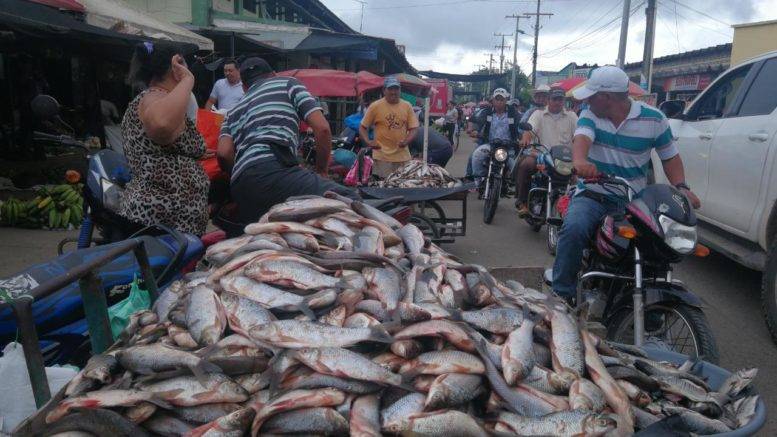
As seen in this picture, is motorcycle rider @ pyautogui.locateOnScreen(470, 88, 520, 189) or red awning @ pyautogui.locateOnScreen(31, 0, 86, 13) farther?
motorcycle rider @ pyautogui.locateOnScreen(470, 88, 520, 189)

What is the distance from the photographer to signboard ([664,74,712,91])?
3288cm

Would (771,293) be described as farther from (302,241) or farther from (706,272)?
(302,241)

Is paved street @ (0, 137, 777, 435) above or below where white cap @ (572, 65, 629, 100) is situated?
below

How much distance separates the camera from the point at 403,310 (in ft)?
8.11

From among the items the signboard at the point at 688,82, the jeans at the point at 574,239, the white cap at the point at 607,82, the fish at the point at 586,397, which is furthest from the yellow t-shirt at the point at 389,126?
the signboard at the point at 688,82

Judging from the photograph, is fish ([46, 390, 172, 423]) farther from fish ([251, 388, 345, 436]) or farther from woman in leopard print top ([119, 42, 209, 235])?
woman in leopard print top ([119, 42, 209, 235])

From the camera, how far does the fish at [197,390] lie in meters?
2.05

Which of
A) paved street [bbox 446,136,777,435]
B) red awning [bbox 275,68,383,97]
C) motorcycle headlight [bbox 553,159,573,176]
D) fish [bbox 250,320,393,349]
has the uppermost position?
red awning [bbox 275,68,383,97]

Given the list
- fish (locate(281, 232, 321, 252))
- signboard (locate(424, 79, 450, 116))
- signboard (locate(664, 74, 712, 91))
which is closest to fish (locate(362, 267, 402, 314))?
fish (locate(281, 232, 321, 252))

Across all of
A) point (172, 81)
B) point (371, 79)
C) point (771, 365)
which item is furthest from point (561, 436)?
point (371, 79)

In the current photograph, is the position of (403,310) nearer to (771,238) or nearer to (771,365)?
(771,365)

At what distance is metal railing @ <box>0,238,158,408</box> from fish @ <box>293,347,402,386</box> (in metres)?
0.96

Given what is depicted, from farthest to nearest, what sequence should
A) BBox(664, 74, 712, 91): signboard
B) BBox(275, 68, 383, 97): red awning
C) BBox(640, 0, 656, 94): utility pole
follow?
BBox(664, 74, 712, 91): signboard
BBox(640, 0, 656, 94): utility pole
BBox(275, 68, 383, 97): red awning

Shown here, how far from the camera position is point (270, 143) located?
457 cm
